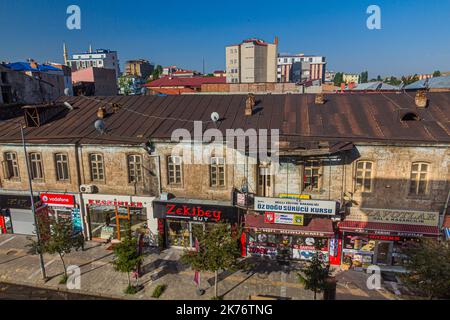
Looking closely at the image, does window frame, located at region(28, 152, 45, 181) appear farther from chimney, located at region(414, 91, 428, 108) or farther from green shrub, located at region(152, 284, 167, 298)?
chimney, located at region(414, 91, 428, 108)

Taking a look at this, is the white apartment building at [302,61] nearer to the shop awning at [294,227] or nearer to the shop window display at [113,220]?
the shop window display at [113,220]

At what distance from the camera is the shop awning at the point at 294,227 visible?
1783cm

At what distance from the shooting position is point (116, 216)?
21938 millimetres

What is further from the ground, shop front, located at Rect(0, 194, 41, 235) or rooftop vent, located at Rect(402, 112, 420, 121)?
rooftop vent, located at Rect(402, 112, 420, 121)

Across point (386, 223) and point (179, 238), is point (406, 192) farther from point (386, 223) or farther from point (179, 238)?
point (179, 238)

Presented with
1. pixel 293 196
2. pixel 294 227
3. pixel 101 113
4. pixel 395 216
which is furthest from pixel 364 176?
pixel 101 113

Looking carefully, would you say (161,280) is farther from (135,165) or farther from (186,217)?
(135,165)

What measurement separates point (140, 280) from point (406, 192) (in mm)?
16315

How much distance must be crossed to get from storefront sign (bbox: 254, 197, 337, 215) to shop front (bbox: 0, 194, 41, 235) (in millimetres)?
15897

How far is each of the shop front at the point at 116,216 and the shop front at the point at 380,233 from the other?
1278 centimetres

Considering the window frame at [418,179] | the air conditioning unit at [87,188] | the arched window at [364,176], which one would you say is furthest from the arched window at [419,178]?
the air conditioning unit at [87,188]

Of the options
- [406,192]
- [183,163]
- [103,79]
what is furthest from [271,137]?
[103,79]

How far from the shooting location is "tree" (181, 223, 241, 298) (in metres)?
15.6

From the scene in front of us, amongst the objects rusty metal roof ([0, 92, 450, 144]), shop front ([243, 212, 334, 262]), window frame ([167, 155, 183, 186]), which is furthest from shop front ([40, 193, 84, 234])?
shop front ([243, 212, 334, 262])
